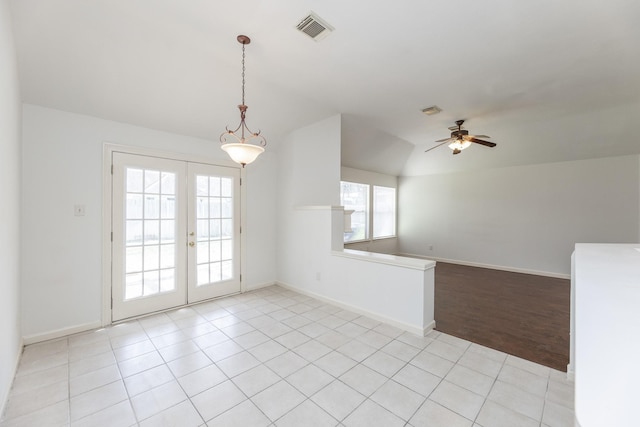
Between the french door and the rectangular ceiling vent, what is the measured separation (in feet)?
8.35

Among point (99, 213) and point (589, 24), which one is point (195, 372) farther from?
point (589, 24)

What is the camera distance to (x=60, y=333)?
2.98m

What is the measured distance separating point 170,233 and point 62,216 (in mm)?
1138

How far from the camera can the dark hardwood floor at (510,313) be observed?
111 inches

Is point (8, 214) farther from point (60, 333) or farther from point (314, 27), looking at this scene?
point (314, 27)

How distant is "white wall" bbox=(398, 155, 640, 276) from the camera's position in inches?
202

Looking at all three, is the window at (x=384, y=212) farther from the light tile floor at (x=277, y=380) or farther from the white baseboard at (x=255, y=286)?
the light tile floor at (x=277, y=380)

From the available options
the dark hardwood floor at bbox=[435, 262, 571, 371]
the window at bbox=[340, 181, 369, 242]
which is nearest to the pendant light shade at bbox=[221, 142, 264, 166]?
the dark hardwood floor at bbox=[435, 262, 571, 371]

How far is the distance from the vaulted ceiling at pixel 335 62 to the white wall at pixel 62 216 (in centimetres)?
27

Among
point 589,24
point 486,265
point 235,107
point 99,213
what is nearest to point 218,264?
point 99,213

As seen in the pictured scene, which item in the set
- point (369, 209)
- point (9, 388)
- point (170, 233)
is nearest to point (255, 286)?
point (170, 233)

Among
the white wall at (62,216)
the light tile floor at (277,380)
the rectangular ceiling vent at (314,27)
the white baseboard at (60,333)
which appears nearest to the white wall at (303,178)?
the light tile floor at (277,380)

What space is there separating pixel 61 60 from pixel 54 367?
9.59 ft

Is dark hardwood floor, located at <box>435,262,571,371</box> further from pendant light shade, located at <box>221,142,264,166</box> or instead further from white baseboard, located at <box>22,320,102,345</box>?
white baseboard, located at <box>22,320,102,345</box>
